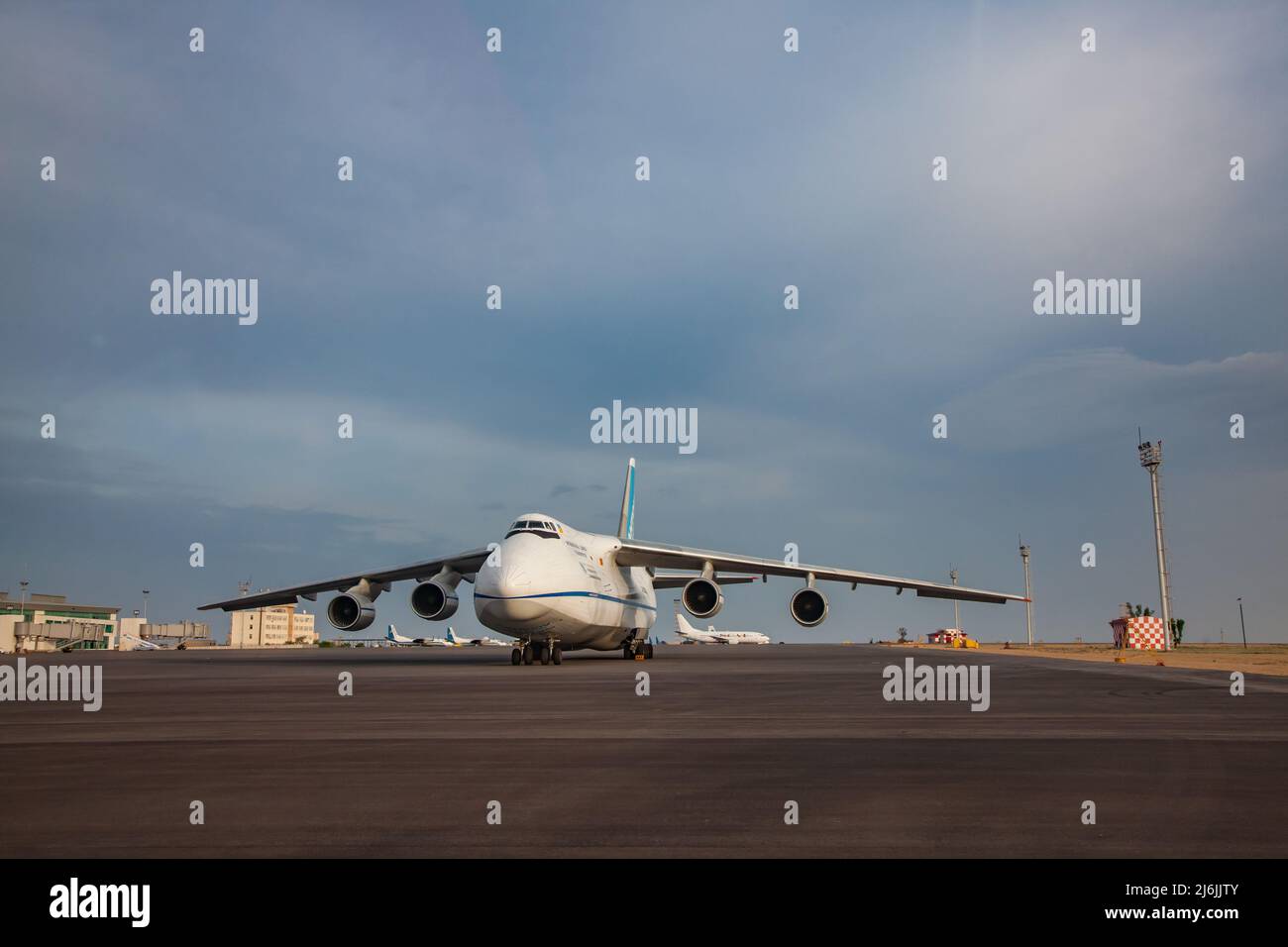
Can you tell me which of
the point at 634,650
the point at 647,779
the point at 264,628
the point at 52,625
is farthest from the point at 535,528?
the point at 264,628

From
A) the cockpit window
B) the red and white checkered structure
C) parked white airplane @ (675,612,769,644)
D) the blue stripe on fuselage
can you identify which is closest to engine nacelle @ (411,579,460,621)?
the cockpit window

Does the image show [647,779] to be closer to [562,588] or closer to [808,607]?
[562,588]

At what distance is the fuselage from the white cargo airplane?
32 mm

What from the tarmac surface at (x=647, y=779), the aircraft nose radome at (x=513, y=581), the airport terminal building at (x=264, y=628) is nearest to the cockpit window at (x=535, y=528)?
the aircraft nose radome at (x=513, y=581)

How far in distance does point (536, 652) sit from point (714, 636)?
84933 millimetres

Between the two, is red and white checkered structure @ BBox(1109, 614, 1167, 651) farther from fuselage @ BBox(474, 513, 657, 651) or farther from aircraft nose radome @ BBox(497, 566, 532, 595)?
aircraft nose radome @ BBox(497, 566, 532, 595)

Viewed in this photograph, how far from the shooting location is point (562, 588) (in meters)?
26.8

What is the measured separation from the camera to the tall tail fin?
134 feet

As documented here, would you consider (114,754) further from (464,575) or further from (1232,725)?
(464,575)

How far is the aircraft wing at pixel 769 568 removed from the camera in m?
33.5

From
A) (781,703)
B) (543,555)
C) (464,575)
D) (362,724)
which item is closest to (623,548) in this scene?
(464,575)

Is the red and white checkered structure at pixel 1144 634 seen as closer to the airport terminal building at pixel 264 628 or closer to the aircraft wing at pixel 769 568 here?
the aircraft wing at pixel 769 568

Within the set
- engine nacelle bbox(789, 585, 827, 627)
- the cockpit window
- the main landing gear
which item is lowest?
the main landing gear
